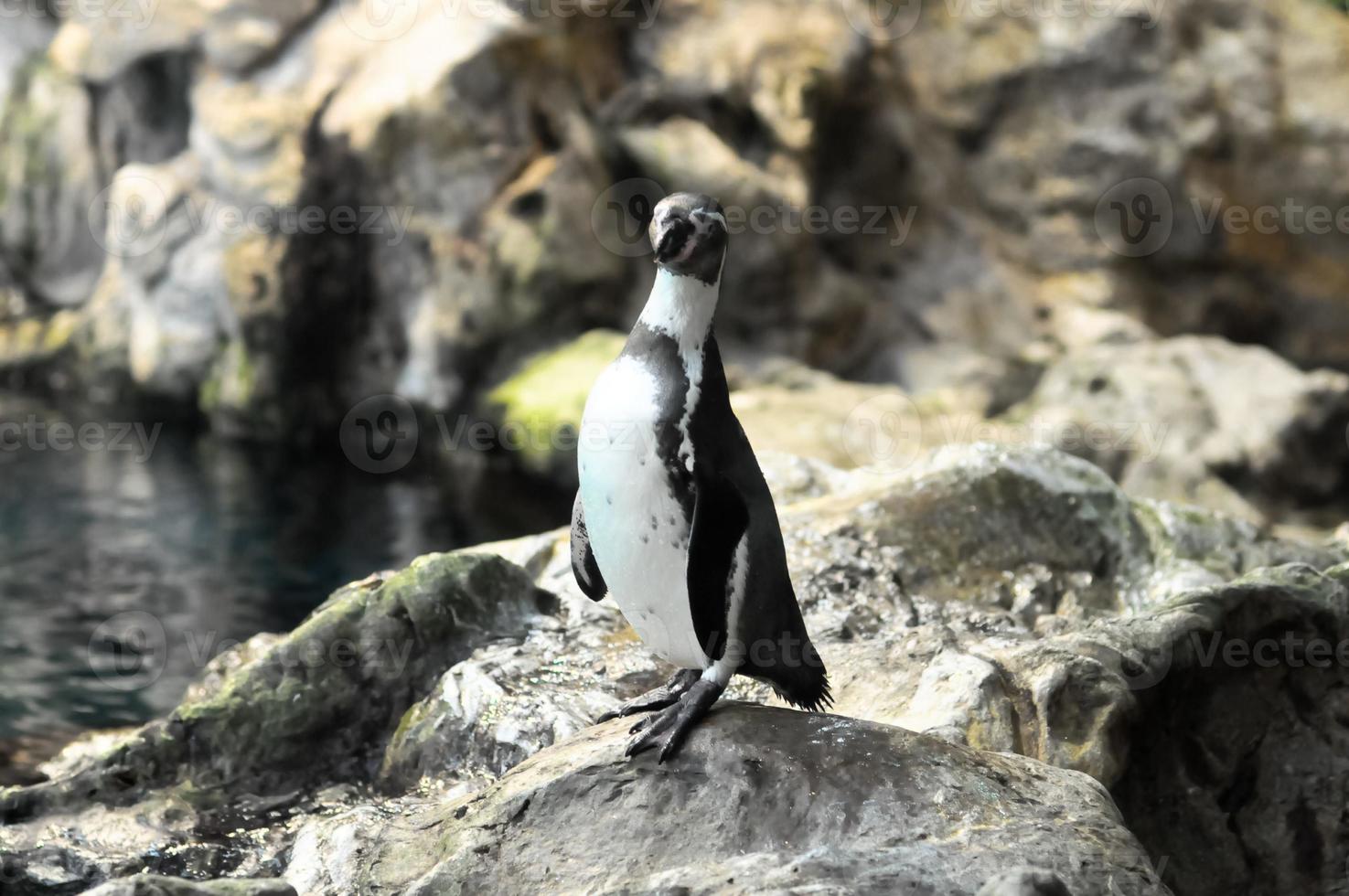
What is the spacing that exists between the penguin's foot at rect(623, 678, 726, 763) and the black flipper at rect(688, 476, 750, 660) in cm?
14

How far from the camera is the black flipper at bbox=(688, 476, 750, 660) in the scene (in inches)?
130

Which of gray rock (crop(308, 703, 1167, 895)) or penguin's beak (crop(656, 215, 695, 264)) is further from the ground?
penguin's beak (crop(656, 215, 695, 264))

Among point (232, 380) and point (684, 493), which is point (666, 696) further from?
point (232, 380)

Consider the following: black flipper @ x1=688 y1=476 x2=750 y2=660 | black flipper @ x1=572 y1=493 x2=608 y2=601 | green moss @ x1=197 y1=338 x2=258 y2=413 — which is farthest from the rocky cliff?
black flipper @ x1=688 y1=476 x2=750 y2=660

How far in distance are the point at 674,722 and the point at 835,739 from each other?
1.32ft

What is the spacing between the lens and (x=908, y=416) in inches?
439

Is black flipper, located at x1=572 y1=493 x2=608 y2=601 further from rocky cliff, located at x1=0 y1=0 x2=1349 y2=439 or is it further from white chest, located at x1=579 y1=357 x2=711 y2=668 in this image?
rocky cliff, located at x1=0 y1=0 x2=1349 y2=439

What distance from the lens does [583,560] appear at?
3.76 meters

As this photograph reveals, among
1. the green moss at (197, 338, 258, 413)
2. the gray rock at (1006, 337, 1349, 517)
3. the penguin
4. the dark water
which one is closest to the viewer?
the penguin

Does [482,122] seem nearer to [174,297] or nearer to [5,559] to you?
[174,297]

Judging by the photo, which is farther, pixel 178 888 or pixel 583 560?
pixel 583 560

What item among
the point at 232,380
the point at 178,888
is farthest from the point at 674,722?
the point at 232,380

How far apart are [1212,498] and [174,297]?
10.2 meters

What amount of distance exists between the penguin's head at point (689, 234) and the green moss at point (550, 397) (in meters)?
7.94
